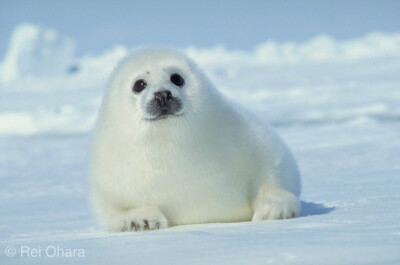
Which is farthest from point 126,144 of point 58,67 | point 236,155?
point 58,67

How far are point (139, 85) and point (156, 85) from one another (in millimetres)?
144

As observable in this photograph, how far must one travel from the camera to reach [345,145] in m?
7.35

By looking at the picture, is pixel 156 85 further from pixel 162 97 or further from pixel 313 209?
pixel 313 209

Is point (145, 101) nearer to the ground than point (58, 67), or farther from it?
nearer to the ground

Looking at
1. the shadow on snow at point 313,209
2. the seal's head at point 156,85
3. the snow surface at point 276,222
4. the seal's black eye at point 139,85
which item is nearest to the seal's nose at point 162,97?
the seal's head at point 156,85

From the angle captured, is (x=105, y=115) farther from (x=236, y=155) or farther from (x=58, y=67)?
(x=58, y=67)

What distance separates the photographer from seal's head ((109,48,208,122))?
292cm

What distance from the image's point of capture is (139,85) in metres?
3.14

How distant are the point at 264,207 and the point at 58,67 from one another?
49633mm

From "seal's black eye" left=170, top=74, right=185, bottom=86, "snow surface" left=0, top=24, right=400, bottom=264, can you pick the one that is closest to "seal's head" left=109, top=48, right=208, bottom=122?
"seal's black eye" left=170, top=74, right=185, bottom=86

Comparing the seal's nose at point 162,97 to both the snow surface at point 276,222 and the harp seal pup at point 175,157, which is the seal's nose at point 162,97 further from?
the snow surface at point 276,222

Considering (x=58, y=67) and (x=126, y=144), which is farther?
(x=58, y=67)

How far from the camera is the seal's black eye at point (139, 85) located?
10.3ft

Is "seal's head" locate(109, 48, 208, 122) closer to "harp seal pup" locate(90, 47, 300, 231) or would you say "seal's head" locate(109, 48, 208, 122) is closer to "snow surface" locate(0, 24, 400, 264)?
"harp seal pup" locate(90, 47, 300, 231)
